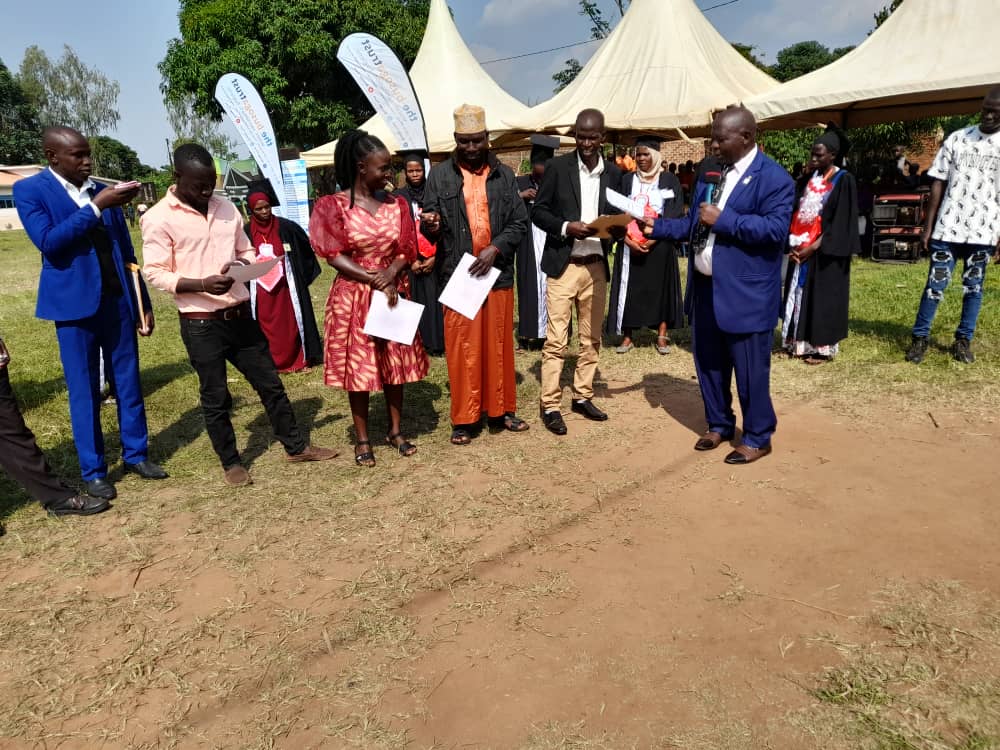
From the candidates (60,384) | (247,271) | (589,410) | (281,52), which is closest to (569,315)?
(589,410)

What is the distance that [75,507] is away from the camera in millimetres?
3752

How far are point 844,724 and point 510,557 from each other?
4.86ft

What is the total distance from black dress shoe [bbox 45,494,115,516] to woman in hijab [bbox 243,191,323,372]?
2.67 m

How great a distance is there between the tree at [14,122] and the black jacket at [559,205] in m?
62.6

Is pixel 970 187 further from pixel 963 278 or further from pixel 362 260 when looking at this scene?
pixel 362 260

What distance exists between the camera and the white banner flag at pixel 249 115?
7535mm

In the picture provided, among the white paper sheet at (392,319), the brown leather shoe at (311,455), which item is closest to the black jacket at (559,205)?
the white paper sheet at (392,319)

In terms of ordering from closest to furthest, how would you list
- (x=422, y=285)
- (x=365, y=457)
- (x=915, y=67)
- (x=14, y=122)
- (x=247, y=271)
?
1. (x=247, y=271)
2. (x=365, y=457)
3. (x=422, y=285)
4. (x=915, y=67)
5. (x=14, y=122)

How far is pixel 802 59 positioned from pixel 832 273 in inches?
2532

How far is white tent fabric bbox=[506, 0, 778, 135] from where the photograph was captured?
41.6ft

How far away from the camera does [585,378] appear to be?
4.93 m

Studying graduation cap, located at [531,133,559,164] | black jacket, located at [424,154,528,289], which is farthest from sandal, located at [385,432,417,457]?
graduation cap, located at [531,133,559,164]

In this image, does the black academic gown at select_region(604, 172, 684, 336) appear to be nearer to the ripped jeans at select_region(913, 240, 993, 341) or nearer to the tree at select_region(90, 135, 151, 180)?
the ripped jeans at select_region(913, 240, 993, 341)

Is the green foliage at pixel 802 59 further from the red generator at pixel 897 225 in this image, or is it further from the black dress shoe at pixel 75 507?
the black dress shoe at pixel 75 507
